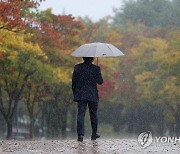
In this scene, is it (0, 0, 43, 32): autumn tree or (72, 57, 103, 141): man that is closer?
(72, 57, 103, 141): man

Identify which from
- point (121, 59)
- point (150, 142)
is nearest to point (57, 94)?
point (121, 59)

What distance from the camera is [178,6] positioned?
73.7m

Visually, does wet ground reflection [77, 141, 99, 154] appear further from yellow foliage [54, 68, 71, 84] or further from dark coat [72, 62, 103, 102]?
yellow foliage [54, 68, 71, 84]

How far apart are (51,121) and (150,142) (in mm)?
35204

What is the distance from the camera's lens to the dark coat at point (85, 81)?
41.3ft

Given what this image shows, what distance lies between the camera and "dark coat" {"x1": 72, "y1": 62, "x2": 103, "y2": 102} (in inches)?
496

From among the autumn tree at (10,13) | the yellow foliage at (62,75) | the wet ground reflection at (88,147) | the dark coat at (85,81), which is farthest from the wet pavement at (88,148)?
the yellow foliage at (62,75)

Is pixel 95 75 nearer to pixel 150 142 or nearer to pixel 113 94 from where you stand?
pixel 150 142

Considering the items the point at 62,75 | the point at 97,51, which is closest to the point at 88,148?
the point at 97,51

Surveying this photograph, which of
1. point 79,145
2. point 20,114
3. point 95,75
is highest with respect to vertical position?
point 95,75

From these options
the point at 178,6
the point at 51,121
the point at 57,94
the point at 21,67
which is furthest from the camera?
the point at 178,6

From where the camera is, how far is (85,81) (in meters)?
12.6

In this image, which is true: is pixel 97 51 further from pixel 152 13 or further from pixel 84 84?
pixel 152 13

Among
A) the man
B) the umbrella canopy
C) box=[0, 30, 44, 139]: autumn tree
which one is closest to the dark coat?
the man
